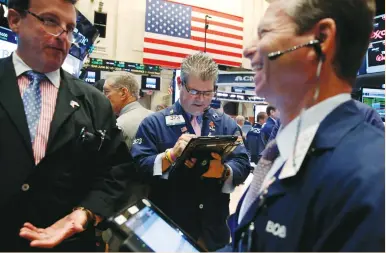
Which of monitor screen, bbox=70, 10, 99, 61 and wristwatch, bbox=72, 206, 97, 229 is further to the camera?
monitor screen, bbox=70, 10, 99, 61

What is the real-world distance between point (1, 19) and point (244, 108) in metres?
13.0

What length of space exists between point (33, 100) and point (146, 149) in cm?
72

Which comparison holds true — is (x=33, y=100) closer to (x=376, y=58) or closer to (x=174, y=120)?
(x=174, y=120)

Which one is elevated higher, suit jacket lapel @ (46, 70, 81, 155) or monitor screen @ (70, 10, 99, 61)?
monitor screen @ (70, 10, 99, 61)

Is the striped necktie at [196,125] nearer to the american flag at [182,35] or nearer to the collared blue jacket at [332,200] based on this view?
the collared blue jacket at [332,200]

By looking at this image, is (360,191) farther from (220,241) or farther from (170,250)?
(220,241)

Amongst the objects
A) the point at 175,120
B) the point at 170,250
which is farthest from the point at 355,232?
the point at 175,120

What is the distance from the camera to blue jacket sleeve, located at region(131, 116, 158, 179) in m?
1.84

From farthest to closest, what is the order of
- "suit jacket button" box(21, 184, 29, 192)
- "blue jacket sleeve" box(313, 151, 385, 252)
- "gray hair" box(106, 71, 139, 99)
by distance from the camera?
"gray hair" box(106, 71, 139, 99), "suit jacket button" box(21, 184, 29, 192), "blue jacket sleeve" box(313, 151, 385, 252)

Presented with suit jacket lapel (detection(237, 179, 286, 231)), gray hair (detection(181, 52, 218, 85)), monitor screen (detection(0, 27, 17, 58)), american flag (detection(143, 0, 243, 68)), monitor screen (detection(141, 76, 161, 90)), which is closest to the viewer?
suit jacket lapel (detection(237, 179, 286, 231))

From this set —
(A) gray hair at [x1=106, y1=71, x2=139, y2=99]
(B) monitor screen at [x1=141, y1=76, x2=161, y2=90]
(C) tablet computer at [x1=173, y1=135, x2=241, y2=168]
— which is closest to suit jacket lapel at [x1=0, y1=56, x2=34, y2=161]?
(C) tablet computer at [x1=173, y1=135, x2=241, y2=168]

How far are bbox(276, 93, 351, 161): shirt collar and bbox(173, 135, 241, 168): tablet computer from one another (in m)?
0.67

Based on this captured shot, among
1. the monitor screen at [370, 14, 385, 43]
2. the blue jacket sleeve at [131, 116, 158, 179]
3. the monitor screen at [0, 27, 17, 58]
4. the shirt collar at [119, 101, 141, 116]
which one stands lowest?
the blue jacket sleeve at [131, 116, 158, 179]

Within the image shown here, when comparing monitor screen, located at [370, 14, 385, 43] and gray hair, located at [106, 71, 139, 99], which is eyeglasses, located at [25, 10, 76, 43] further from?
monitor screen, located at [370, 14, 385, 43]
